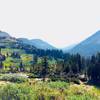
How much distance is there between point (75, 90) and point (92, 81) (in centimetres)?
3937

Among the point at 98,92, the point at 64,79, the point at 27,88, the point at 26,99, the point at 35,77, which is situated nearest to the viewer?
the point at 26,99

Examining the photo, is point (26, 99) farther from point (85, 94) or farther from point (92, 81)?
point (92, 81)

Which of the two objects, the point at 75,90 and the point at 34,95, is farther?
the point at 75,90

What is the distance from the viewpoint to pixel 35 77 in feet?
642

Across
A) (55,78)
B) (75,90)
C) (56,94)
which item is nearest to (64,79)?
(55,78)

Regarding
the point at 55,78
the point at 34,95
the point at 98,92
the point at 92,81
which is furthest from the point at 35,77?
the point at 34,95

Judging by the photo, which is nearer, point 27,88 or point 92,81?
point 27,88

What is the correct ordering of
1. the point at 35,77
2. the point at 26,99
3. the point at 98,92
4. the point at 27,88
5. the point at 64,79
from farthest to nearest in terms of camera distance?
the point at 35,77
the point at 64,79
the point at 98,92
the point at 27,88
the point at 26,99

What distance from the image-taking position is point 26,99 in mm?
132500

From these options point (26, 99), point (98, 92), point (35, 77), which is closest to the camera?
point (26, 99)

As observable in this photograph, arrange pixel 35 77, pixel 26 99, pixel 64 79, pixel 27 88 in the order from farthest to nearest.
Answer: pixel 35 77 → pixel 64 79 → pixel 27 88 → pixel 26 99

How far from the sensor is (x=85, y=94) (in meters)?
145

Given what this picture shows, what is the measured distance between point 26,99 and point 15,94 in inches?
261

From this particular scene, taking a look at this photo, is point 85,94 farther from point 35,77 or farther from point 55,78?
point 35,77
